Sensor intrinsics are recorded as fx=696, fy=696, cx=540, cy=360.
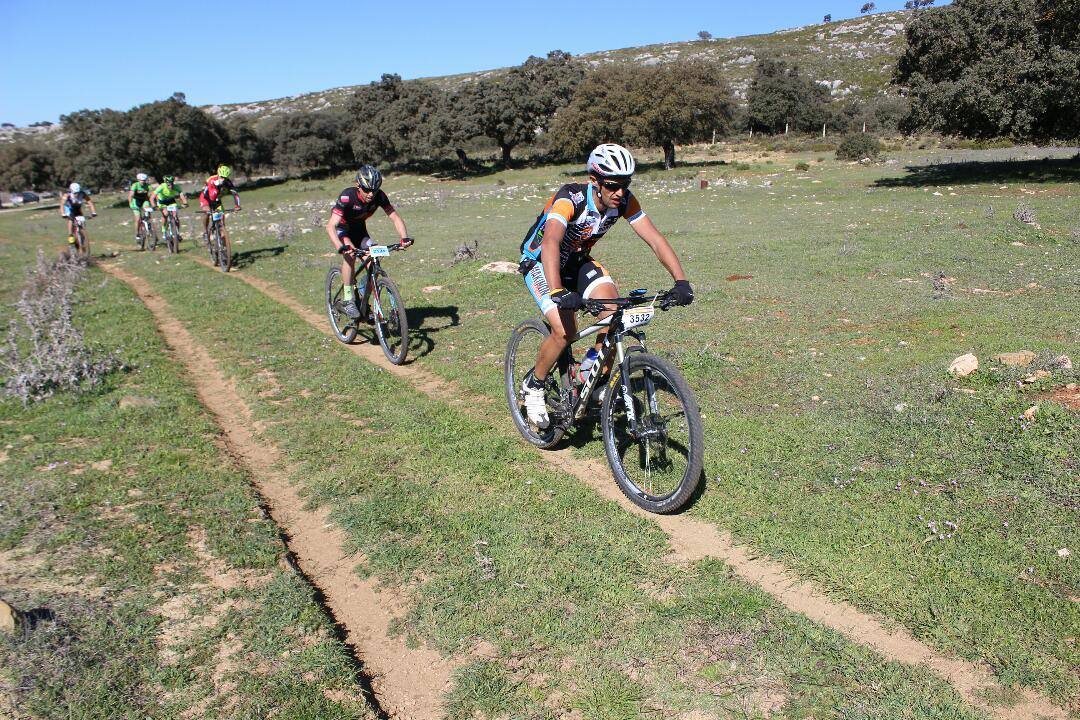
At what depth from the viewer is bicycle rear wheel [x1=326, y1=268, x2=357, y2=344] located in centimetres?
1116

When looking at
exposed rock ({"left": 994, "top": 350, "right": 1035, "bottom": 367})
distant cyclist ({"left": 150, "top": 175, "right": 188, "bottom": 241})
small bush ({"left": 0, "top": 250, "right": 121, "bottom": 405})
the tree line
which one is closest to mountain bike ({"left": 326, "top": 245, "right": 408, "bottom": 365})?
small bush ({"left": 0, "top": 250, "right": 121, "bottom": 405})

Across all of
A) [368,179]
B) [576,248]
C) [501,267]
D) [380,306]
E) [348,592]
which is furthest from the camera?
[501,267]

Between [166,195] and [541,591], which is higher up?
[166,195]

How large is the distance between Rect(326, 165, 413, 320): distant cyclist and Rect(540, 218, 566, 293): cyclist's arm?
441cm

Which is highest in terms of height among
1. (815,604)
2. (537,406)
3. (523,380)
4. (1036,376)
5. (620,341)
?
(620,341)

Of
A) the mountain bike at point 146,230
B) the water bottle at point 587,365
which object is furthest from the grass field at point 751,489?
the mountain bike at point 146,230

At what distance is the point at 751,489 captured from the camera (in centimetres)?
554

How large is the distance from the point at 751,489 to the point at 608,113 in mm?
47102

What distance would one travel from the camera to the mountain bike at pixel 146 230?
76.1 feet

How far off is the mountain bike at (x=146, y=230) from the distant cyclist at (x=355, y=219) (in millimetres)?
15968

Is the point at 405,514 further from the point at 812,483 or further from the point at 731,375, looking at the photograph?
the point at 731,375

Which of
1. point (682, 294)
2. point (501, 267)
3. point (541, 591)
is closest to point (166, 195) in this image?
point (501, 267)

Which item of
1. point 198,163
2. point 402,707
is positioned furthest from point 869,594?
point 198,163

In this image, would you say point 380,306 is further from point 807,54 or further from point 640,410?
point 807,54
